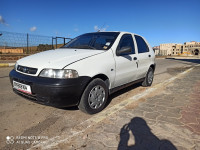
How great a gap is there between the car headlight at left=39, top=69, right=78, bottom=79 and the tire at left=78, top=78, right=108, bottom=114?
0.36 meters

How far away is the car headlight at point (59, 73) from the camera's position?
2162mm

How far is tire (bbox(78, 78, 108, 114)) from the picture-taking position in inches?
95.4

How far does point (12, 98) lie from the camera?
341cm

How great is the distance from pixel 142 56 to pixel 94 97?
2010 millimetres

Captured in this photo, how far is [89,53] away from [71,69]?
0.57 meters

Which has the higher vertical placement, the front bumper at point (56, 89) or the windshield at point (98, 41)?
the windshield at point (98, 41)

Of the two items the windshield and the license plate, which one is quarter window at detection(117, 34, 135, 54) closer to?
the windshield

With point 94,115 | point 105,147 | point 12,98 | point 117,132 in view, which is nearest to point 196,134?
point 117,132

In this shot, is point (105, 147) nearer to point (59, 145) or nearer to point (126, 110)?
point (59, 145)

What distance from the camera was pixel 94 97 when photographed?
2598 millimetres

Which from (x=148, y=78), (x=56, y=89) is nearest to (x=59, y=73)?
(x=56, y=89)

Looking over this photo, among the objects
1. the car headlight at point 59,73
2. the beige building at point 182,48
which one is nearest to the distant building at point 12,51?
the car headlight at point 59,73

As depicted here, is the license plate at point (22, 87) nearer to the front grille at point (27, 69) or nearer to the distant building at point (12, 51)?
the front grille at point (27, 69)

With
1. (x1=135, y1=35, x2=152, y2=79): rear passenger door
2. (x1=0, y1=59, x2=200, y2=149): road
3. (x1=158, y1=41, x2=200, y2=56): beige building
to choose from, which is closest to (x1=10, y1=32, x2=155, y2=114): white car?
(x1=0, y1=59, x2=200, y2=149): road
